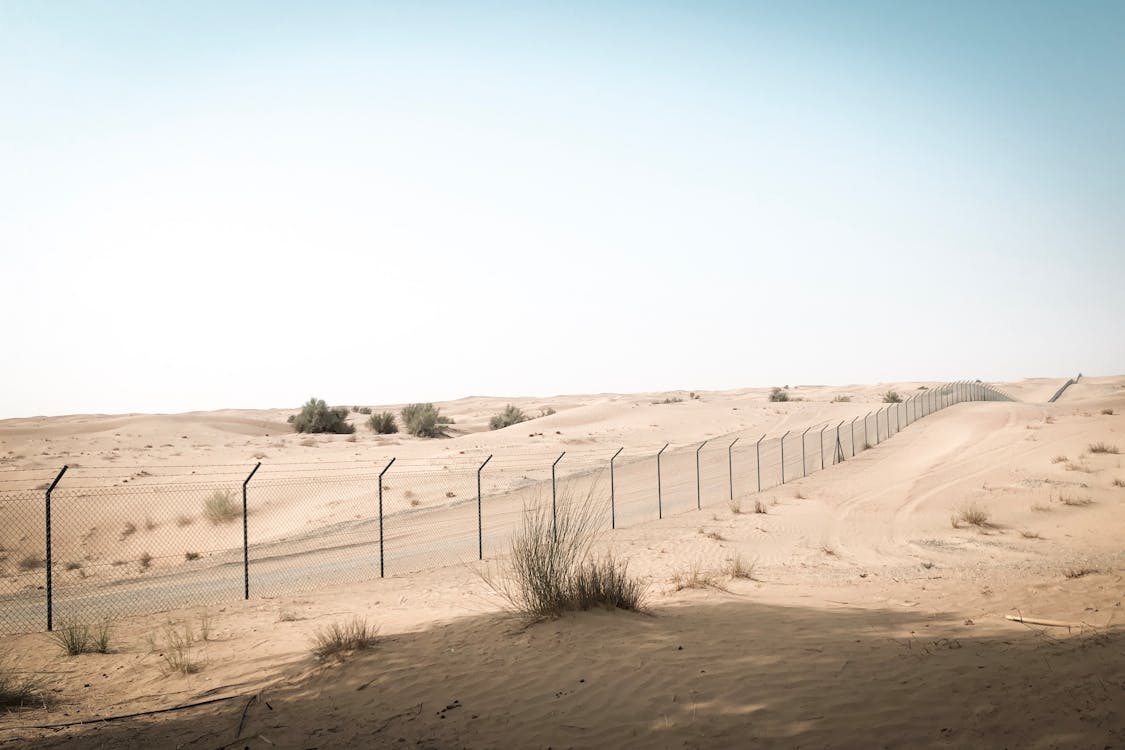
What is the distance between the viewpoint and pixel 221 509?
25.3 meters

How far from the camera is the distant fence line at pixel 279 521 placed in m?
16.3

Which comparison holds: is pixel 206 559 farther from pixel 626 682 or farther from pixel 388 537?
pixel 626 682

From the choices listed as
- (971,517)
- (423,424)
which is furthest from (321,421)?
(971,517)

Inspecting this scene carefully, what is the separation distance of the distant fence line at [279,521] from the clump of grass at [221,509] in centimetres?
6

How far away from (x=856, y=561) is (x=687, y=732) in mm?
11406

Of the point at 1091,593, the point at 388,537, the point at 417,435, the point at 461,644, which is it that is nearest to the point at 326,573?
the point at 388,537

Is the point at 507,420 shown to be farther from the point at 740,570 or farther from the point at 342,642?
the point at 342,642

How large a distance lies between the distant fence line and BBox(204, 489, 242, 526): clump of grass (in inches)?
2.2

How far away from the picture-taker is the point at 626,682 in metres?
7.47

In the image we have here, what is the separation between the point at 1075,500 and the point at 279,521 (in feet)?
83.8

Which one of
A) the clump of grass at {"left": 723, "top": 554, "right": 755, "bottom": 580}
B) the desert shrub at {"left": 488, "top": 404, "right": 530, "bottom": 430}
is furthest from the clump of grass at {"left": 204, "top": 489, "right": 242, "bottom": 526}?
the desert shrub at {"left": 488, "top": 404, "right": 530, "bottom": 430}

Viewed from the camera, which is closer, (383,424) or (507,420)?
(383,424)

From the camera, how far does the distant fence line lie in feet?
53.6

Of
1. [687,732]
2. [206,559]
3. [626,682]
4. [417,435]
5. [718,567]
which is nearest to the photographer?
[687,732]
